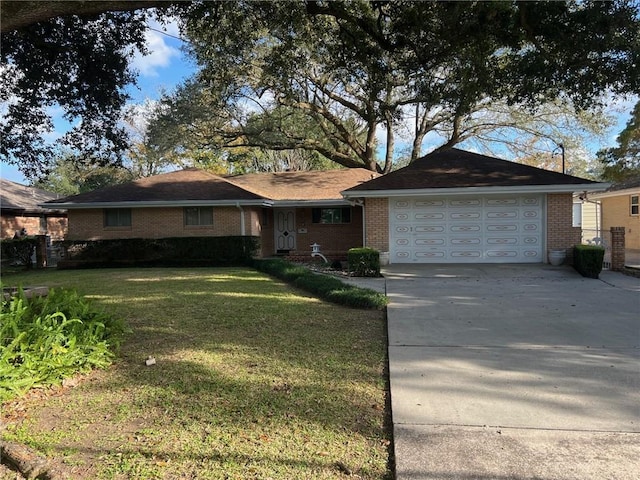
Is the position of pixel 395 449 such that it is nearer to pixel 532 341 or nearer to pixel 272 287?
pixel 532 341

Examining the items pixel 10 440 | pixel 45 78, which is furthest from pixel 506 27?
pixel 45 78

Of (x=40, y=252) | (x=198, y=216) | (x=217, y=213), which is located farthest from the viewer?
(x=40, y=252)

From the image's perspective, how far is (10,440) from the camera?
3.23 metres

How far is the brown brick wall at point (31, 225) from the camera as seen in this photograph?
23453 mm

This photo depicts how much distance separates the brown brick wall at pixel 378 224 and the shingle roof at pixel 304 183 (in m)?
4.32

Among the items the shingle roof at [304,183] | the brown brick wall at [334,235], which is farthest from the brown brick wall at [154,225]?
the brown brick wall at [334,235]

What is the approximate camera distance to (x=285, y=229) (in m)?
20.7

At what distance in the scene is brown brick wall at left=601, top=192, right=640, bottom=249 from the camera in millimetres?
20094

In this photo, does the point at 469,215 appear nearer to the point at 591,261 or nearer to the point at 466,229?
the point at 466,229

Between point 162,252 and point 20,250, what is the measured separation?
607cm

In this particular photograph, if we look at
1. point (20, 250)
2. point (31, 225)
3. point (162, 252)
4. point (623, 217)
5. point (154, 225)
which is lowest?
point (162, 252)

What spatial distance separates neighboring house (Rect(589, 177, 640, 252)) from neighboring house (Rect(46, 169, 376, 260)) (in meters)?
12.0

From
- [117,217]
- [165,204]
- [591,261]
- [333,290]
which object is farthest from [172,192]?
[591,261]

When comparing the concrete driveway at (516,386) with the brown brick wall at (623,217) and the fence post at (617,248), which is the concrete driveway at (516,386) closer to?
the fence post at (617,248)
